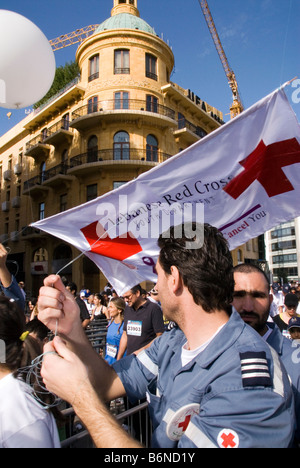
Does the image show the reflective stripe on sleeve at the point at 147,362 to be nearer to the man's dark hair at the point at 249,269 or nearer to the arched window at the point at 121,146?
the man's dark hair at the point at 249,269

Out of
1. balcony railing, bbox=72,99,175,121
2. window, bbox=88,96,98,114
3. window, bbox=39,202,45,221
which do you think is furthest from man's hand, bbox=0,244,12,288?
window, bbox=39,202,45,221

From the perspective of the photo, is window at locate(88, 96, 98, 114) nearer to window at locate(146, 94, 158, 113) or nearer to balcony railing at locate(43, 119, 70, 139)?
balcony railing at locate(43, 119, 70, 139)

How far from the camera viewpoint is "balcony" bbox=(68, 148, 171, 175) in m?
20.0

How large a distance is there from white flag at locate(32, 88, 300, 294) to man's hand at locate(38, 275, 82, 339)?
56.7 inches

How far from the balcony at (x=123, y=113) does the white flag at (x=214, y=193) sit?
59.8ft

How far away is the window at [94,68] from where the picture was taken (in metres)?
22.1

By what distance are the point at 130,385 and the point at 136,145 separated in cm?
2020

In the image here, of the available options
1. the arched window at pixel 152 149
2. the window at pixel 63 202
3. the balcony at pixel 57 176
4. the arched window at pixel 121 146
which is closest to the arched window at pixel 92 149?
the arched window at pixel 121 146

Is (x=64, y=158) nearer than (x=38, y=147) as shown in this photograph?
Yes

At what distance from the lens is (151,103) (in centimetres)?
2150

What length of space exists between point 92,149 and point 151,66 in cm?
699

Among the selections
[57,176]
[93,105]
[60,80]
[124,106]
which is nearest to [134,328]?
[124,106]

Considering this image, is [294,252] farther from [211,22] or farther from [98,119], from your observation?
[98,119]

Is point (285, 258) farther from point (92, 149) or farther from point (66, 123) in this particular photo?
point (92, 149)
